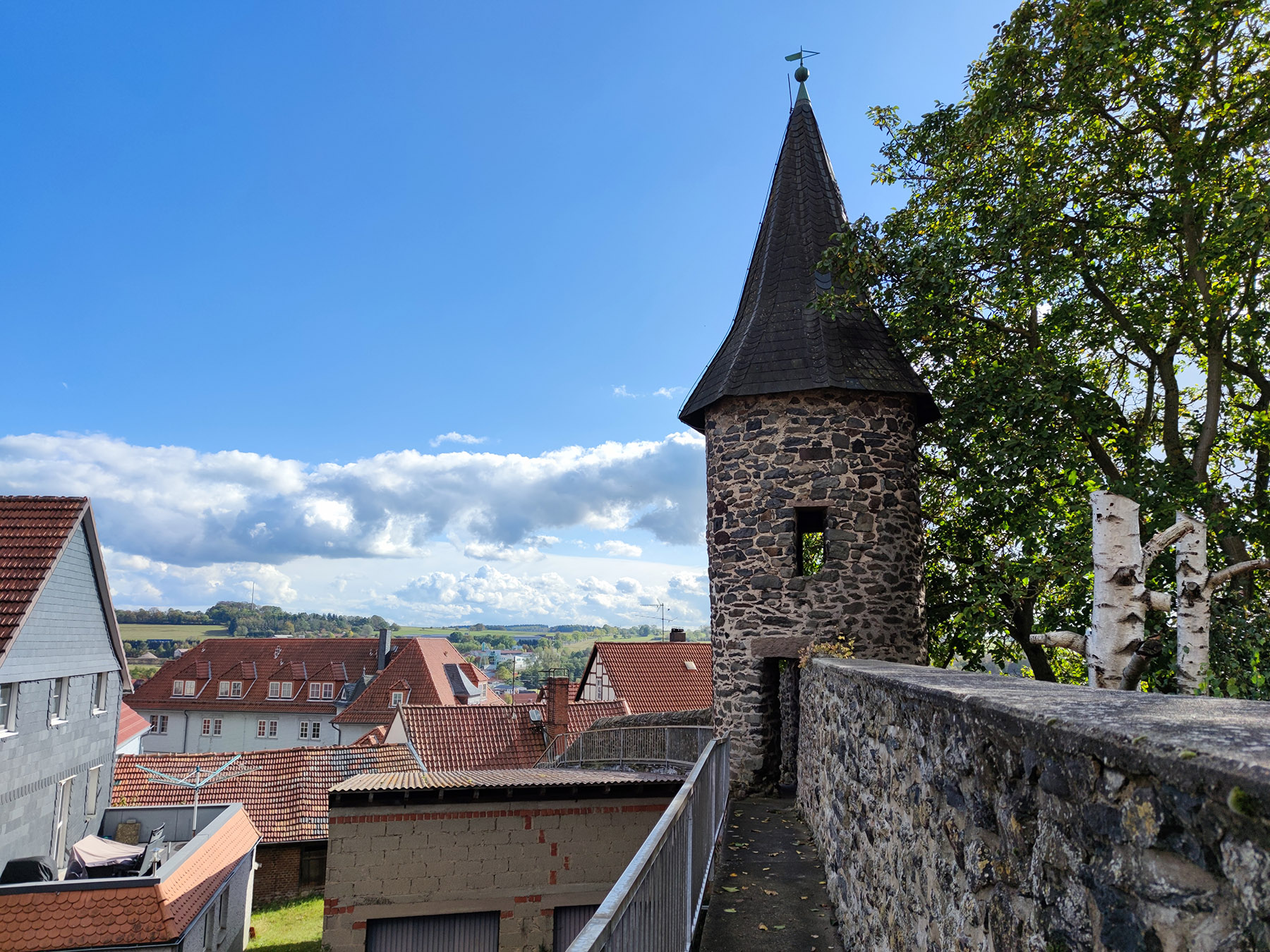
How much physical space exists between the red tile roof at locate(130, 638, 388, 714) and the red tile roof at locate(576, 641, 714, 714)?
23.5 metres

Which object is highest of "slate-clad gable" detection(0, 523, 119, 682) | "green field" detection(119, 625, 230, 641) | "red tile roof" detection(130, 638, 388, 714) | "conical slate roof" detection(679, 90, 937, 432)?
"conical slate roof" detection(679, 90, 937, 432)

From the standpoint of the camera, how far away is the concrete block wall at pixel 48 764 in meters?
14.8

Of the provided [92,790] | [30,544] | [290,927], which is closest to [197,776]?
[92,790]

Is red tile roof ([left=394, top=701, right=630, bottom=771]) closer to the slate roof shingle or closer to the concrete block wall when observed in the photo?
the concrete block wall

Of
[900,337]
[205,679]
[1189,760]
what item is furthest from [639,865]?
[205,679]

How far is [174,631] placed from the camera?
14625 centimetres

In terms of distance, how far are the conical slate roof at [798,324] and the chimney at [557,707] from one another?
1487 cm

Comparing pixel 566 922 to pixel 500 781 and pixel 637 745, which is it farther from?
pixel 637 745

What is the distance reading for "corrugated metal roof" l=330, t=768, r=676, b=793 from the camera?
12.4 meters

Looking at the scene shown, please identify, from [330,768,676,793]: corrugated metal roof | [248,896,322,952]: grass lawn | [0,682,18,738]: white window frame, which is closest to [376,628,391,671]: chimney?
[248,896,322,952]: grass lawn

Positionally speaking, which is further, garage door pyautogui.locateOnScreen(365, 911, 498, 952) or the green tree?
garage door pyautogui.locateOnScreen(365, 911, 498, 952)

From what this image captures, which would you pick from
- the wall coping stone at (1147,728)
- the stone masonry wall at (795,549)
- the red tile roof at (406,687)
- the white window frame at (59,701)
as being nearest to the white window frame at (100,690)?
the white window frame at (59,701)

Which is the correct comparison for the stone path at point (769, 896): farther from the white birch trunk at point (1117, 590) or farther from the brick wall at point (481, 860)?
the brick wall at point (481, 860)

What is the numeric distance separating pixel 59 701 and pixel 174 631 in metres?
150
